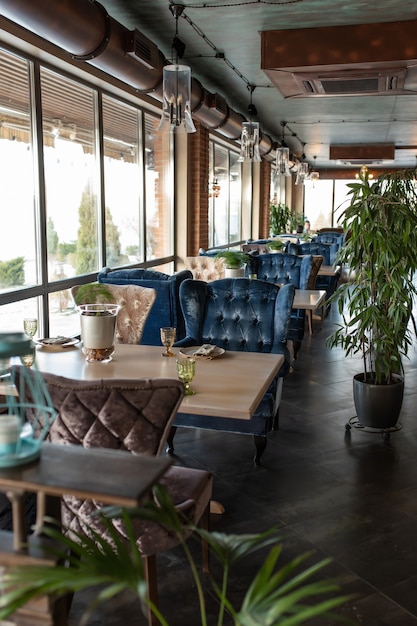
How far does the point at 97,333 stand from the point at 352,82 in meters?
3.61

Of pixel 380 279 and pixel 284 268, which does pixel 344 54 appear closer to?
pixel 380 279

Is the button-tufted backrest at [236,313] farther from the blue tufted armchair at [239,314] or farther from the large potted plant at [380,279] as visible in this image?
the large potted plant at [380,279]

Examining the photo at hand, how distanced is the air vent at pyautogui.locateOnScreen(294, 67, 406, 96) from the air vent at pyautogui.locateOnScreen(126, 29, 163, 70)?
1145 millimetres

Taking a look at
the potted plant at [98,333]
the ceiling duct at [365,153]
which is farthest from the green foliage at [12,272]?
the ceiling duct at [365,153]

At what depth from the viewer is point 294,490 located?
328 cm

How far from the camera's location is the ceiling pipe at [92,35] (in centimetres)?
345

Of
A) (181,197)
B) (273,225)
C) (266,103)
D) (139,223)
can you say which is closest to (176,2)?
(139,223)

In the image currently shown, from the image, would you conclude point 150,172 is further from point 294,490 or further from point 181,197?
point 294,490

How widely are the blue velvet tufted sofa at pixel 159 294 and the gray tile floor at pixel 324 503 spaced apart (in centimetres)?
110

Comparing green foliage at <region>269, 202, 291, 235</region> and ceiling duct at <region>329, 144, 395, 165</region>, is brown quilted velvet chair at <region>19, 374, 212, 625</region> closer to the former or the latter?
green foliage at <region>269, 202, 291, 235</region>

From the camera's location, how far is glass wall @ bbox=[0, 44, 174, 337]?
475 centimetres

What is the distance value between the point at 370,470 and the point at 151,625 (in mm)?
1848

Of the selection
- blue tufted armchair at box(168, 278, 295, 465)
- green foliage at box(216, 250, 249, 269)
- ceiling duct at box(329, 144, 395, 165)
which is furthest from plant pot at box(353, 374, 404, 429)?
ceiling duct at box(329, 144, 395, 165)

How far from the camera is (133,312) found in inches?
154
